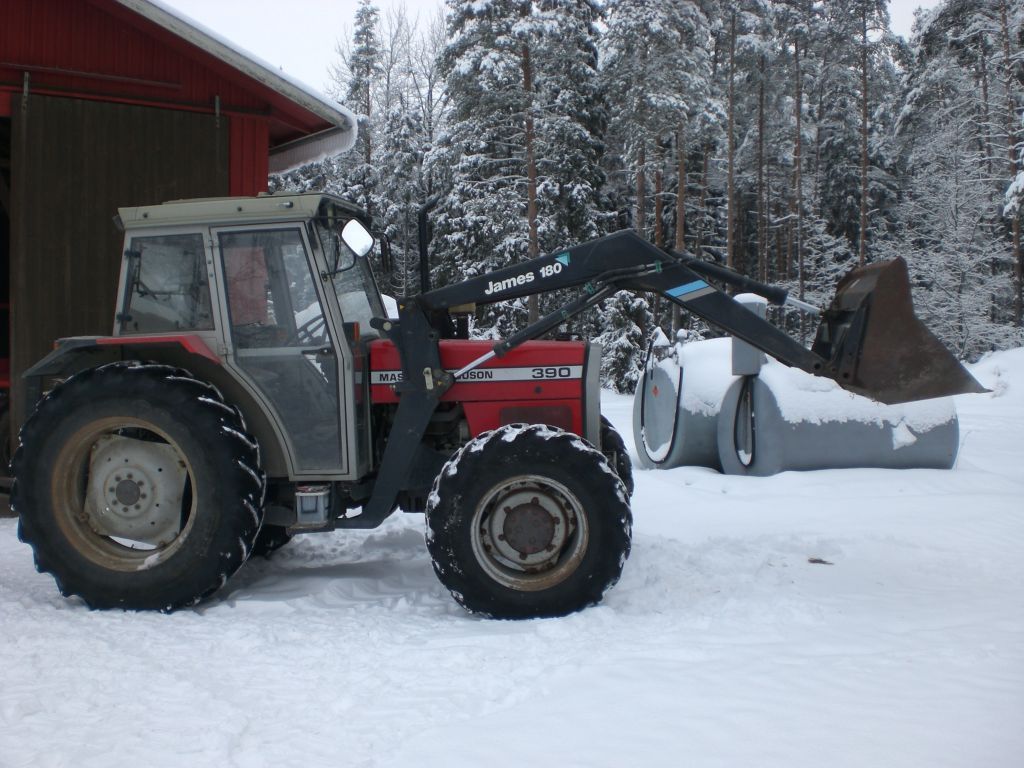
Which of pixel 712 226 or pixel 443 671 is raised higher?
pixel 712 226

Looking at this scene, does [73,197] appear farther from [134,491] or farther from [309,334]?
[309,334]

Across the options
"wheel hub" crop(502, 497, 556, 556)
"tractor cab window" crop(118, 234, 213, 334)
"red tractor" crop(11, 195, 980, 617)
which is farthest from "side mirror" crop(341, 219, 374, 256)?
"wheel hub" crop(502, 497, 556, 556)

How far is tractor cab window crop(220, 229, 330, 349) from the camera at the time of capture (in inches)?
193

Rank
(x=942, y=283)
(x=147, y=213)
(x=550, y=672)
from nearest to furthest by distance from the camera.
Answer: (x=550, y=672) < (x=147, y=213) < (x=942, y=283)

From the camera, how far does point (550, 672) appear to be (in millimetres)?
3535

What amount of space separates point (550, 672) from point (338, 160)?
1298 inches

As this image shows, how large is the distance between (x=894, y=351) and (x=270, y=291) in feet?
11.6

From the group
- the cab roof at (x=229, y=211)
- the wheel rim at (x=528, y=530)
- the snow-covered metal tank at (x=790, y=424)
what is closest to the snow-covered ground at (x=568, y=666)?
the wheel rim at (x=528, y=530)

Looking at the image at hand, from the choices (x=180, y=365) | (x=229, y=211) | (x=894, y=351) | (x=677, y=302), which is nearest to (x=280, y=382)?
(x=180, y=365)

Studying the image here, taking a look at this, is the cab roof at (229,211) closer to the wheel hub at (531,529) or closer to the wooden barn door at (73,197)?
the wheel hub at (531,529)

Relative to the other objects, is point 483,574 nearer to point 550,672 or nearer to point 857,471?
point 550,672

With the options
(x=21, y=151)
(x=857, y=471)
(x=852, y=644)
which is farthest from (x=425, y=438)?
(x=21, y=151)

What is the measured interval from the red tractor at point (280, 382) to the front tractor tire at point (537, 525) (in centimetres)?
14

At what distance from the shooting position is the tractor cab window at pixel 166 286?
4.98 meters
